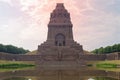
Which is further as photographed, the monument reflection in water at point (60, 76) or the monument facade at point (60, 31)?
the monument facade at point (60, 31)

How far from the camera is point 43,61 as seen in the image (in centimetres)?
5147

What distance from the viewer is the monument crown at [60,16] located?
66.4 m

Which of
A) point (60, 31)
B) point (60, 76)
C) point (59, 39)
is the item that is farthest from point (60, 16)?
point (60, 76)

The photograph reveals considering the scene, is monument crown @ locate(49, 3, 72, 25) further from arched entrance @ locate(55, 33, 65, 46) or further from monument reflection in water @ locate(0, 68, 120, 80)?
monument reflection in water @ locate(0, 68, 120, 80)

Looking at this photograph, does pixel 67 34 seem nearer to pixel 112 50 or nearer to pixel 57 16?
pixel 57 16

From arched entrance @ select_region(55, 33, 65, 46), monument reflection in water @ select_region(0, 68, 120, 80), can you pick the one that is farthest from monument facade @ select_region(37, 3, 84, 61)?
monument reflection in water @ select_region(0, 68, 120, 80)

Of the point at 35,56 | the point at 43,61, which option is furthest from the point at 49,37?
the point at 43,61

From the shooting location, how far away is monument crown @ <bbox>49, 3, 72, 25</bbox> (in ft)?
218

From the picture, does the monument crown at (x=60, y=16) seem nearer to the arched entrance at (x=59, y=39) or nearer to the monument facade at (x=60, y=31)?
the monument facade at (x=60, y=31)

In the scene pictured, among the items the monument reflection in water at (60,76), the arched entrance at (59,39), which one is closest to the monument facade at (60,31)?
the arched entrance at (59,39)

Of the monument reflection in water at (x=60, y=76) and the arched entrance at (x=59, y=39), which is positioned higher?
the arched entrance at (x=59, y=39)

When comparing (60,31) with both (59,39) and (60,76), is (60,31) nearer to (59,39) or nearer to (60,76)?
(59,39)

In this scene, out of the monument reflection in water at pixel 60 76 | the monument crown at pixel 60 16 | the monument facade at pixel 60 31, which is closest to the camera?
the monument reflection in water at pixel 60 76

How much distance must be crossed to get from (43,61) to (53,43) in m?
13.9
